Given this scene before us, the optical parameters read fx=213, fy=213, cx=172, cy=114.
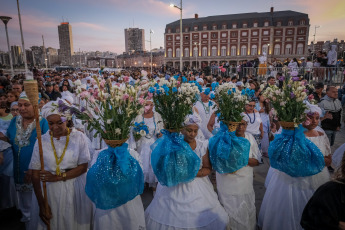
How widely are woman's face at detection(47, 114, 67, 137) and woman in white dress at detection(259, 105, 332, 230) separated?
3.26m

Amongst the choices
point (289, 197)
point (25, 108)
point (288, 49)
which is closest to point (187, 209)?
point (289, 197)

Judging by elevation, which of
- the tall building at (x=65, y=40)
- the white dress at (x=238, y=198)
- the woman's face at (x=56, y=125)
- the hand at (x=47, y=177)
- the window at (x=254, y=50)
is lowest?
the white dress at (x=238, y=198)

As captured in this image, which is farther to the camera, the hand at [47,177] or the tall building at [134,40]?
the tall building at [134,40]

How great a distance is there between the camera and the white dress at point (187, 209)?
266 centimetres

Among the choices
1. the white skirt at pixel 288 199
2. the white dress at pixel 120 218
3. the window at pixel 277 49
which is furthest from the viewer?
the window at pixel 277 49

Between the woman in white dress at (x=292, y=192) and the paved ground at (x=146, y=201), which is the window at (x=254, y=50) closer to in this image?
the paved ground at (x=146, y=201)

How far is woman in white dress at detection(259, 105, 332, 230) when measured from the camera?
10.2 ft

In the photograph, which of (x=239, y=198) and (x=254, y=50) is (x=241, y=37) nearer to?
(x=254, y=50)

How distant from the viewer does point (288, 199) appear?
10.3 ft

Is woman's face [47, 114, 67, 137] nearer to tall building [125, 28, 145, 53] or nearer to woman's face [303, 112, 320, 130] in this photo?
woman's face [303, 112, 320, 130]

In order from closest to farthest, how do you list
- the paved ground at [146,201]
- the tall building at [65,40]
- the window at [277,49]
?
the paved ground at [146,201] → the window at [277,49] → the tall building at [65,40]

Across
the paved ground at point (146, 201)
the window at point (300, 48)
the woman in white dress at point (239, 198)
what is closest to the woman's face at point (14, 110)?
the paved ground at point (146, 201)

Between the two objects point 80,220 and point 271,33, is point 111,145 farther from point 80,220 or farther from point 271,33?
point 271,33

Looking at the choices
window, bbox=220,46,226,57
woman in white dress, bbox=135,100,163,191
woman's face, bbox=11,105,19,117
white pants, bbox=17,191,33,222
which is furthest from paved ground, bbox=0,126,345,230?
window, bbox=220,46,226,57
